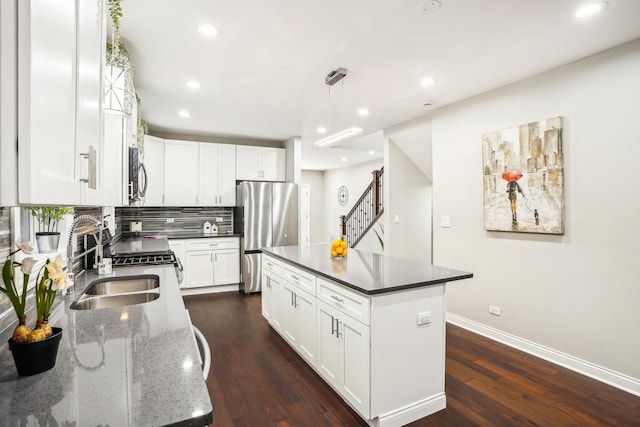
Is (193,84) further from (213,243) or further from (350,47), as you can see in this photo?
(213,243)

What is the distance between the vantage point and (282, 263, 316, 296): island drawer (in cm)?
259

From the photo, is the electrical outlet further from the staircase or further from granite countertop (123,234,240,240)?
the staircase

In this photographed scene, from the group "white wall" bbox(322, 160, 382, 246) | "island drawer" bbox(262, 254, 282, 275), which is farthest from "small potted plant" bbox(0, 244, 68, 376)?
"white wall" bbox(322, 160, 382, 246)

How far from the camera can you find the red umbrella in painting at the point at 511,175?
3.09m

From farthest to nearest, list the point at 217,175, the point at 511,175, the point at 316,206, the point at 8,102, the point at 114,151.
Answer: the point at 316,206 < the point at 217,175 < the point at 511,175 < the point at 114,151 < the point at 8,102

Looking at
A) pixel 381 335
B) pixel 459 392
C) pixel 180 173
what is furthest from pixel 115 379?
pixel 180 173

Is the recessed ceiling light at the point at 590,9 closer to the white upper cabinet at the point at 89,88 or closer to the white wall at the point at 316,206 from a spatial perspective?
the white upper cabinet at the point at 89,88

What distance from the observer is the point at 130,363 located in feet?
3.33

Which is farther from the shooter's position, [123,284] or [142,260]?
[142,260]

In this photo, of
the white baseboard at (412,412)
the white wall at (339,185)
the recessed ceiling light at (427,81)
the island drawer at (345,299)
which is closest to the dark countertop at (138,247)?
the island drawer at (345,299)

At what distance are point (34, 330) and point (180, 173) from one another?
462cm

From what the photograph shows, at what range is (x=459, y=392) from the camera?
2.37 m

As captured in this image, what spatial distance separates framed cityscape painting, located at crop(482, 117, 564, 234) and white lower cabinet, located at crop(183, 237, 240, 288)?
12.5 ft

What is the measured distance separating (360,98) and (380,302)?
2.55 metres
